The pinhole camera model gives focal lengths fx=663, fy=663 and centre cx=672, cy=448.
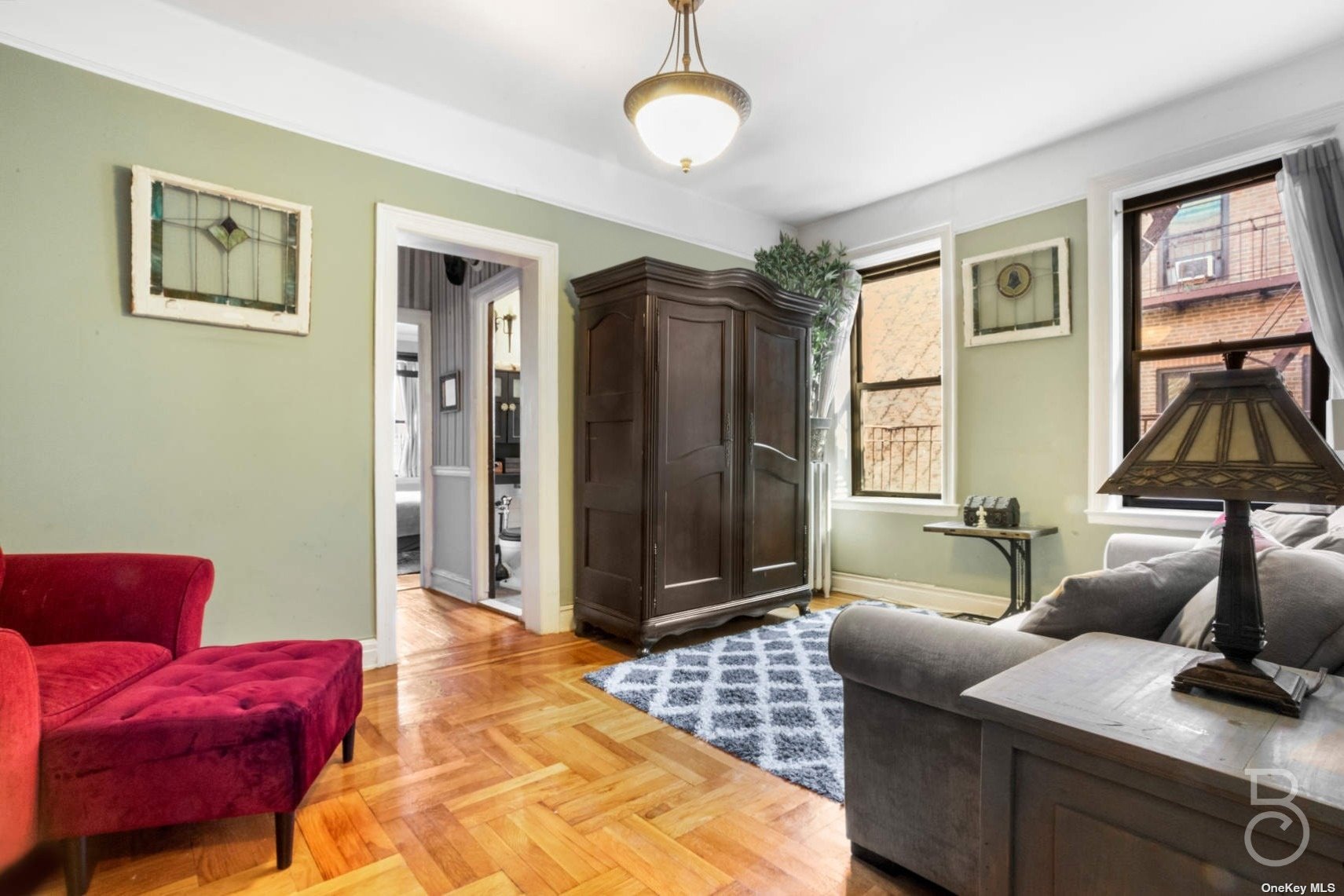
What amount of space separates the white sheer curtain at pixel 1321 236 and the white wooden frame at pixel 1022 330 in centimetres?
95

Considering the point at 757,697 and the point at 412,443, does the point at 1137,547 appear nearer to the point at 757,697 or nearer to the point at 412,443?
the point at 757,697

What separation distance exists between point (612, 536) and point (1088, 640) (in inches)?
99.9

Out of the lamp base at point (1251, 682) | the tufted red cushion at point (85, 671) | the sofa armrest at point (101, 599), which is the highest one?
the lamp base at point (1251, 682)

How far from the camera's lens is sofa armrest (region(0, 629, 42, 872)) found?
53.8 inches

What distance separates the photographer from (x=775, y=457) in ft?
12.9

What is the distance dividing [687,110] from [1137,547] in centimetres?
246

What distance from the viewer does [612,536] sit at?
11.7ft

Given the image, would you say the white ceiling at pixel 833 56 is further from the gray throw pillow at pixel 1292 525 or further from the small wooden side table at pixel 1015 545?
the small wooden side table at pixel 1015 545

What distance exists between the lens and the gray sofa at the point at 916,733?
1364 millimetres

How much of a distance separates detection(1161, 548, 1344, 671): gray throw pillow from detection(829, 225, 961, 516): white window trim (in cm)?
310

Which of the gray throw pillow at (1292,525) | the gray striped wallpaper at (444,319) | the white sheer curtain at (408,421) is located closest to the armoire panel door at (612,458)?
the gray striped wallpaper at (444,319)

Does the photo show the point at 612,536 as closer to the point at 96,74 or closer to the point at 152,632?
the point at 152,632

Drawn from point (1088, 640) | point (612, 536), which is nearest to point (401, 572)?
point (612, 536)

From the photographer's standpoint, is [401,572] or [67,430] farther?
[401,572]
